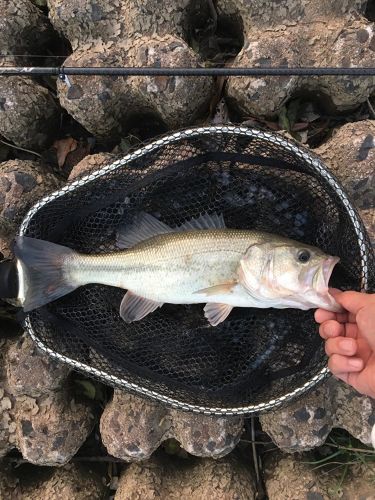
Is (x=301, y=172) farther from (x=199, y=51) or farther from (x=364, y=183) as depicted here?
(x=199, y=51)

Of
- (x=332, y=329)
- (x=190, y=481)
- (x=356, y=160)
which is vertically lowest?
(x=190, y=481)

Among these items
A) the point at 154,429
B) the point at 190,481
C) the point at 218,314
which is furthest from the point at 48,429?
the point at 218,314

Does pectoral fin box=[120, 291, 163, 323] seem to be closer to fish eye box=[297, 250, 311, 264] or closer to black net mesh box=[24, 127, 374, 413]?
black net mesh box=[24, 127, 374, 413]

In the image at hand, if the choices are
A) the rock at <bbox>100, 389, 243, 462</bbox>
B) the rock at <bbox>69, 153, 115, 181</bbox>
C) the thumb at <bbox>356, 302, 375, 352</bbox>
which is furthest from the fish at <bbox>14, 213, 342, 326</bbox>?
the rock at <bbox>100, 389, 243, 462</bbox>

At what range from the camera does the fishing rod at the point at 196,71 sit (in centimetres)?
205

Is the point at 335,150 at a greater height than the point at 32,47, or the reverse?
the point at 32,47

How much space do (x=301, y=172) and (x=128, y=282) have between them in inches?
36.7

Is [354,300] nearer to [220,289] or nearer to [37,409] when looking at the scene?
[220,289]

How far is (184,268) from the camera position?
2.20 m

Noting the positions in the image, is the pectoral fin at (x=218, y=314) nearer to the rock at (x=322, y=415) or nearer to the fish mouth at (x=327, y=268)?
the fish mouth at (x=327, y=268)

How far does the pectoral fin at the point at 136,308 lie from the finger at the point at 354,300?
0.81m

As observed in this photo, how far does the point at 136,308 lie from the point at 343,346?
3.05 feet

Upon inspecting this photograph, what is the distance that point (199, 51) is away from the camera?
9.20 ft

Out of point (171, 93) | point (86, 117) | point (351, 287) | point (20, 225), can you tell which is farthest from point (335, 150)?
point (20, 225)
